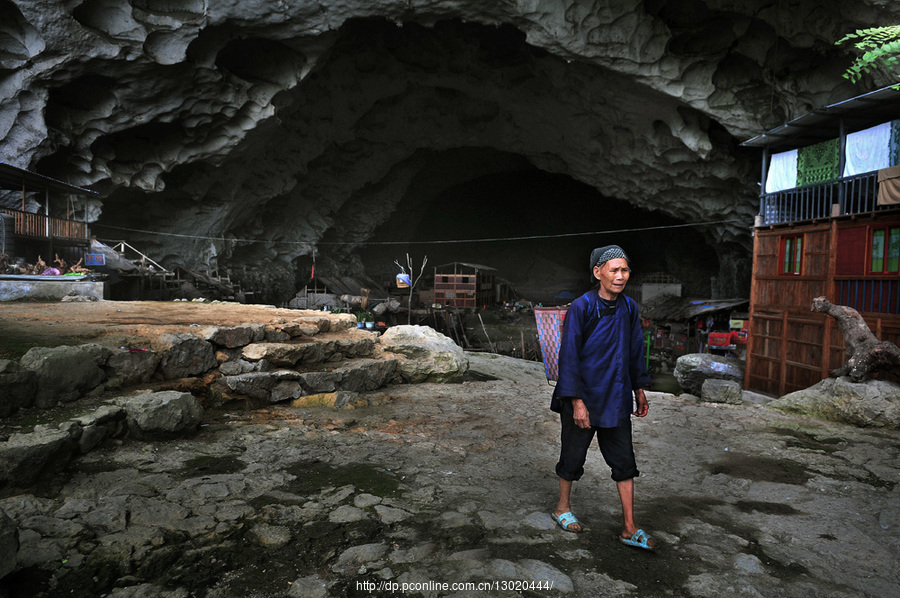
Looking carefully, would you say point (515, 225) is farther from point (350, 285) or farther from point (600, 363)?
point (600, 363)

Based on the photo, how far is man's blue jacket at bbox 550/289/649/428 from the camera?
10.2 ft

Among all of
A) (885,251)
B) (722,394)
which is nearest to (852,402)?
(722,394)

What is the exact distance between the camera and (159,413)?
454cm

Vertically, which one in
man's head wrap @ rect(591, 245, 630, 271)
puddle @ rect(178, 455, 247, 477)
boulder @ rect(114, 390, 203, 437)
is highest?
man's head wrap @ rect(591, 245, 630, 271)

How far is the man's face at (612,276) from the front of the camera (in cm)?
317

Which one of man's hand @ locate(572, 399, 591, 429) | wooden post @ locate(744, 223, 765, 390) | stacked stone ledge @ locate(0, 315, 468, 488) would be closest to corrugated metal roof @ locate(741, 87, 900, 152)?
wooden post @ locate(744, 223, 765, 390)

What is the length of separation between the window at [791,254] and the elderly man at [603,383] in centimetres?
880

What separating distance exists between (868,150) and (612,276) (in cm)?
997

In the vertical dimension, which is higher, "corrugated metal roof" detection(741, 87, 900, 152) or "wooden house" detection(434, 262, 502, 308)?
"corrugated metal roof" detection(741, 87, 900, 152)

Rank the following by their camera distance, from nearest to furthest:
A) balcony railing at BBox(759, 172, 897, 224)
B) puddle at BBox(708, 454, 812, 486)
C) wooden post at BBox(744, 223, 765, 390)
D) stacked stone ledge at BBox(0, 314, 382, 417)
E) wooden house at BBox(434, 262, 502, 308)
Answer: stacked stone ledge at BBox(0, 314, 382, 417)
puddle at BBox(708, 454, 812, 486)
balcony railing at BBox(759, 172, 897, 224)
wooden post at BBox(744, 223, 765, 390)
wooden house at BBox(434, 262, 502, 308)

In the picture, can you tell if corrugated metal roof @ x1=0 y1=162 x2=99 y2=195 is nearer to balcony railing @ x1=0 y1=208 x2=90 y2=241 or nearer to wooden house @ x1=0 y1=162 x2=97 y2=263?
wooden house @ x1=0 y1=162 x2=97 y2=263

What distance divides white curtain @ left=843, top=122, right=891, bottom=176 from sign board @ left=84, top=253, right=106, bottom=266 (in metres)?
20.5

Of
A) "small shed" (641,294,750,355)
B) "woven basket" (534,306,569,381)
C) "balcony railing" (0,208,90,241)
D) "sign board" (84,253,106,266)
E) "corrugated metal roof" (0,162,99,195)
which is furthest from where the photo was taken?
"small shed" (641,294,750,355)

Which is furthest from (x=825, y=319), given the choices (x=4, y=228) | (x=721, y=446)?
(x=4, y=228)
